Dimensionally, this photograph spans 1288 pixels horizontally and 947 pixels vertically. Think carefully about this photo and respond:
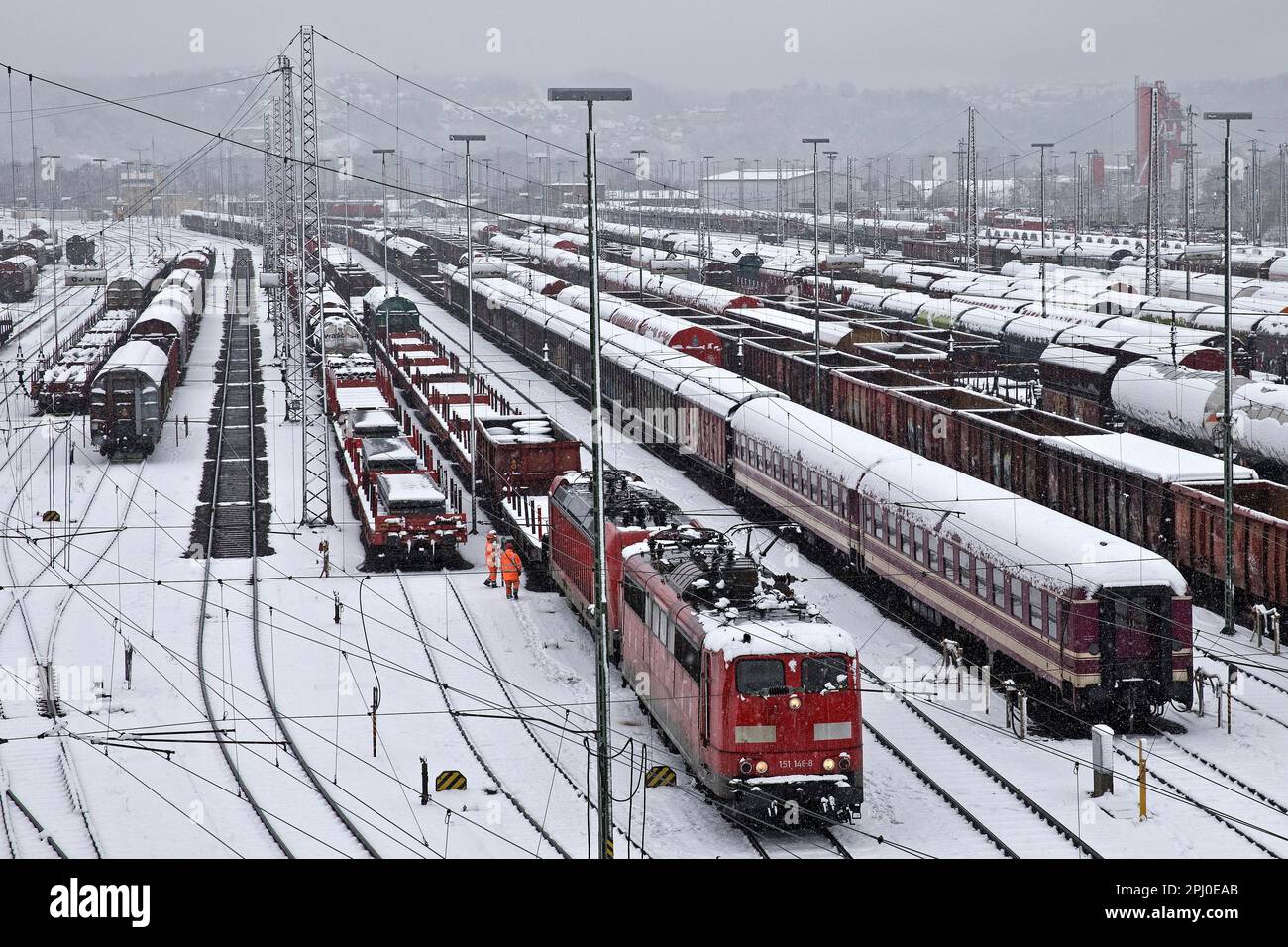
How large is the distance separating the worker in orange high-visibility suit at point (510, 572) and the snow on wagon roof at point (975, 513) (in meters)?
6.71

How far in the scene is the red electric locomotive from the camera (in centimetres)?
1684

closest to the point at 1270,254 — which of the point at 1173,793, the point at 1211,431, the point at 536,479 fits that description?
the point at 1211,431

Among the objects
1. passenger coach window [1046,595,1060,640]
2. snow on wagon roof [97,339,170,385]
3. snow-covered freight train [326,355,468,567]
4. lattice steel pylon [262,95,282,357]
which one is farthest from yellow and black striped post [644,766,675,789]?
lattice steel pylon [262,95,282,357]

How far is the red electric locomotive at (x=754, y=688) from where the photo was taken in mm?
16844

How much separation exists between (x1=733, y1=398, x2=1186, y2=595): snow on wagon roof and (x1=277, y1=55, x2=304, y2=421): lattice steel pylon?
12.4 meters

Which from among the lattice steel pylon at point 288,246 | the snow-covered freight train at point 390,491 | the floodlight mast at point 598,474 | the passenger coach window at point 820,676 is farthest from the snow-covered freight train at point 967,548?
the lattice steel pylon at point 288,246

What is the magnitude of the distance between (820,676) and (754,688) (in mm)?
768

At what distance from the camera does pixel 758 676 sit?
16844 millimetres

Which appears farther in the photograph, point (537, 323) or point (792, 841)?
point (537, 323)

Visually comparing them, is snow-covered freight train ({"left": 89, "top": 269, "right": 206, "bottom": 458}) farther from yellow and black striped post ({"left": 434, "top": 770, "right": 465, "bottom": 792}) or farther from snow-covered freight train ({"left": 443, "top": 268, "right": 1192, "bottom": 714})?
yellow and black striped post ({"left": 434, "top": 770, "right": 465, "bottom": 792})

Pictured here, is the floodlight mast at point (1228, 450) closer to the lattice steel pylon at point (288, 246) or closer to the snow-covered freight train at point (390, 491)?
the snow-covered freight train at point (390, 491)

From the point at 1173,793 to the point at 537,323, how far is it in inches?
1822

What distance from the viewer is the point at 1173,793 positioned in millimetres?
18812
